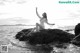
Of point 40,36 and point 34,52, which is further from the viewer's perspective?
point 40,36

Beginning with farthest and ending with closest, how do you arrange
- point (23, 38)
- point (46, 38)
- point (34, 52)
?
point (23, 38)
point (46, 38)
point (34, 52)

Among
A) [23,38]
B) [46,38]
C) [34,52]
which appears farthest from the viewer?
[23,38]

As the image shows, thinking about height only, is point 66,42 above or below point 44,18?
below

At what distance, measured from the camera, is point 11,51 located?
1984 cm

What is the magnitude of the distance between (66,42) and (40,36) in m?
3.73

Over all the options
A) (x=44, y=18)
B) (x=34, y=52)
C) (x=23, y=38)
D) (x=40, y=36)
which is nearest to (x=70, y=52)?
(x=34, y=52)

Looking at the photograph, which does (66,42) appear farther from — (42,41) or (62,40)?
(42,41)

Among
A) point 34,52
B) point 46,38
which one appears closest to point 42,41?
point 46,38

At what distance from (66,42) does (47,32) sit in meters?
2.94

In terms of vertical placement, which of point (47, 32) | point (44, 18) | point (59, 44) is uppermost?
point (44, 18)

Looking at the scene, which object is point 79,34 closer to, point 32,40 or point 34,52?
point 32,40

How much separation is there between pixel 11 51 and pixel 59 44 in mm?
Answer: 6718

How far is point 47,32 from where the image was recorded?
2395 cm

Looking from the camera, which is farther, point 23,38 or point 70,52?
point 23,38
